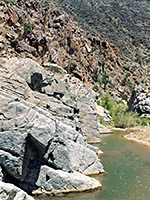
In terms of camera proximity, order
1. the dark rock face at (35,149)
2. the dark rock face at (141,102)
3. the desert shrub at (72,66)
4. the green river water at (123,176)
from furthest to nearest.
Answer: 1. the desert shrub at (72,66)
2. the dark rock face at (141,102)
3. the green river water at (123,176)
4. the dark rock face at (35,149)

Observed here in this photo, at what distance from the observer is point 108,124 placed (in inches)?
2217

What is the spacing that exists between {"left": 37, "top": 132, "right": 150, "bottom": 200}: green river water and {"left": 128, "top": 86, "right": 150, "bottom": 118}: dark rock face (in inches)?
1304

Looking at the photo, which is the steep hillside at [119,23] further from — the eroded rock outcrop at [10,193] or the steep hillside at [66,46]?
the eroded rock outcrop at [10,193]

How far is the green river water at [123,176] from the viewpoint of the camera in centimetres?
1612

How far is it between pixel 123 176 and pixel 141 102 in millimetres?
46894

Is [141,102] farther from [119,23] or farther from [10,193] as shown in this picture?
[119,23]

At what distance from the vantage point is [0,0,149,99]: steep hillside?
1802 inches

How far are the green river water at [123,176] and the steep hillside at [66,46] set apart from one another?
24706mm

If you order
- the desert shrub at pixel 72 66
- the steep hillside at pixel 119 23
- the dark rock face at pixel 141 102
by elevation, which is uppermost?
the steep hillside at pixel 119 23

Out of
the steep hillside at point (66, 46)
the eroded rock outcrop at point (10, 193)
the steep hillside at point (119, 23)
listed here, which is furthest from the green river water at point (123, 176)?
the steep hillside at point (119, 23)

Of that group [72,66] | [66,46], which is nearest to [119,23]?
[66,46]

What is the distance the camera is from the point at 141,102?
210 feet

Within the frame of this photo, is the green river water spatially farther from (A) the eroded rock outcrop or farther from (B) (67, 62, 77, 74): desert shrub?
(B) (67, 62, 77, 74): desert shrub

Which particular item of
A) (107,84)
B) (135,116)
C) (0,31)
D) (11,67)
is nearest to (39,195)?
(11,67)
